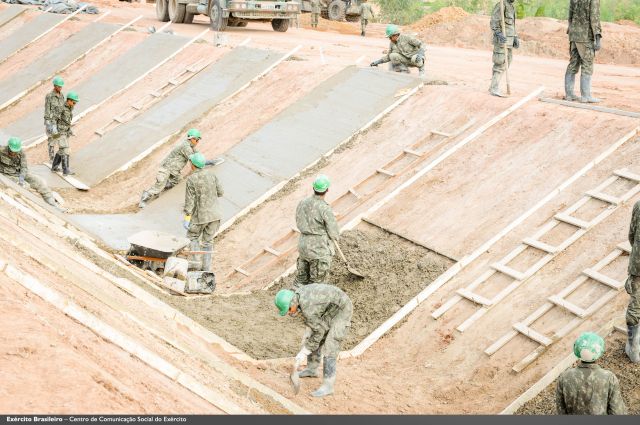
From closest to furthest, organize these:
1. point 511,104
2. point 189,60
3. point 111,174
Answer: point 511,104
point 111,174
point 189,60

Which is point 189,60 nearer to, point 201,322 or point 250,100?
point 250,100

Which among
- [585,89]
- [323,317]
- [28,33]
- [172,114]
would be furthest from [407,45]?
[28,33]

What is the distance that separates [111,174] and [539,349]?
39.7 feet

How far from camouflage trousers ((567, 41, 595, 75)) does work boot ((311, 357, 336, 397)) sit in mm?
7842

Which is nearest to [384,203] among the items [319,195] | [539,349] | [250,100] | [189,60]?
[319,195]

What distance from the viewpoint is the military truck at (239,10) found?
29.5 meters

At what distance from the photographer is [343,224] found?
13.5 metres

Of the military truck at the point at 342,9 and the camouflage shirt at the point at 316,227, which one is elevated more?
the camouflage shirt at the point at 316,227

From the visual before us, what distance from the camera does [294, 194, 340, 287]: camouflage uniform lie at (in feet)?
36.2

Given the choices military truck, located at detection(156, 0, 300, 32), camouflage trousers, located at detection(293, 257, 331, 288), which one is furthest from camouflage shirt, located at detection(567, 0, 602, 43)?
military truck, located at detection(156, 0, 300, 32)

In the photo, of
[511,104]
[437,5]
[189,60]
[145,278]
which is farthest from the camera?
[437,5]

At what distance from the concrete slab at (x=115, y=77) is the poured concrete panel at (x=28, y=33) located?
6.18 meters

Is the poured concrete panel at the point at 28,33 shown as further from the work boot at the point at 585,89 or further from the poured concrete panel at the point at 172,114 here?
the work boot at the point at 585,89

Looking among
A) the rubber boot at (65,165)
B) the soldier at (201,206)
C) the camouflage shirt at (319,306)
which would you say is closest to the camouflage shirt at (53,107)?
the rubber boot at (65,165)
